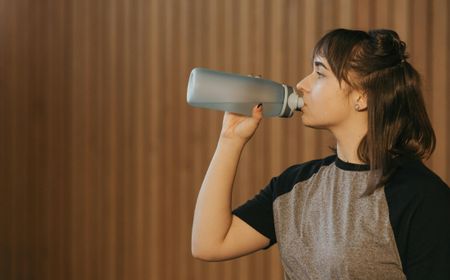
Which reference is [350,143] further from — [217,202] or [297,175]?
[217,202]

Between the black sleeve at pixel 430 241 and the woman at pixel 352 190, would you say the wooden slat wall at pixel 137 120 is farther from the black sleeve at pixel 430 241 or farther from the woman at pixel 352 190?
the black sleeve at pixel 430 241

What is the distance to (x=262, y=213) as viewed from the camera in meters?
1.53

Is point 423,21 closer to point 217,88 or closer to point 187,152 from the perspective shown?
point 217,88

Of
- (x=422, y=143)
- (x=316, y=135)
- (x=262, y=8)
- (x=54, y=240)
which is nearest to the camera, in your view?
(x=422, y=143)

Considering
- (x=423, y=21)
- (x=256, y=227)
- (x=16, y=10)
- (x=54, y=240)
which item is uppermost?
(x=16, y=10)

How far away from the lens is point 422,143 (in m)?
1.39

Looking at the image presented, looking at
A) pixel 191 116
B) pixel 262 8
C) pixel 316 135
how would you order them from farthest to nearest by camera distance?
pixel 191 116, pixel 262 8, pixel 316 135

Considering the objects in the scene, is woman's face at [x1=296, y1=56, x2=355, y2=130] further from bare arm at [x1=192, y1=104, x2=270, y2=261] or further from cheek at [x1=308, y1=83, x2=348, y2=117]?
bare arm at [x1=192, y1=104, x2=270, y2=261]

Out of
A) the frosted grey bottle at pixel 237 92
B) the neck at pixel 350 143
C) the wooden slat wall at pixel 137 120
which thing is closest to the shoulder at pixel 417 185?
the neck at pixel 350 143

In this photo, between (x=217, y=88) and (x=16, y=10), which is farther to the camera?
(x=16, y=10)

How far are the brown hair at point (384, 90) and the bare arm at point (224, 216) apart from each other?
0.75ft

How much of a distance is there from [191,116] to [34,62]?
1.13 m

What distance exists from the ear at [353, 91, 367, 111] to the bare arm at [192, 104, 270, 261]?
8.5 inches

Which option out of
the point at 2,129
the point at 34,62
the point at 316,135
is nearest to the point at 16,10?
the point at 34,62
